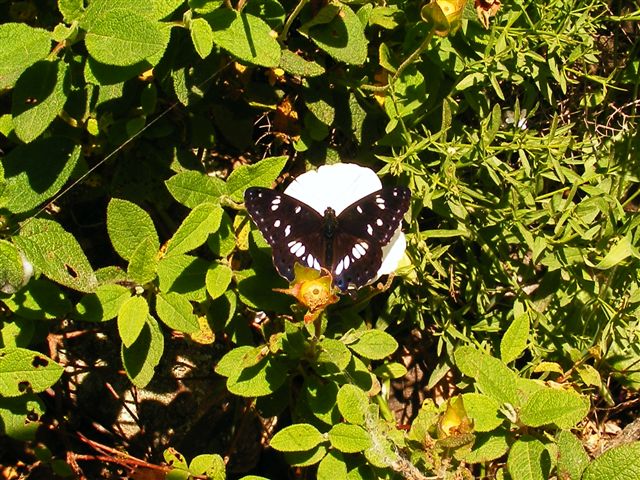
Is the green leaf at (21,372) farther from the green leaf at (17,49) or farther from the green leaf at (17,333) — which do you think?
the green leaf at (17,49)

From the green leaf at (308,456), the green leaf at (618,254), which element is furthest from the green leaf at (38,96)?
the green leaf at (618,254)

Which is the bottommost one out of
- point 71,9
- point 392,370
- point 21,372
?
point 392,370

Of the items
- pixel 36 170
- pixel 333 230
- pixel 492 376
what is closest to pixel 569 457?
pixel 492 376

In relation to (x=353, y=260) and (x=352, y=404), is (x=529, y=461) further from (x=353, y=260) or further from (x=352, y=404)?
(x=353, y=260)

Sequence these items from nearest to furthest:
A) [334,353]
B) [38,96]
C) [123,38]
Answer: [123,38]
[38,96]
[334,353]

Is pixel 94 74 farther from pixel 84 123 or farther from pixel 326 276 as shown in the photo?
pixel 326 276

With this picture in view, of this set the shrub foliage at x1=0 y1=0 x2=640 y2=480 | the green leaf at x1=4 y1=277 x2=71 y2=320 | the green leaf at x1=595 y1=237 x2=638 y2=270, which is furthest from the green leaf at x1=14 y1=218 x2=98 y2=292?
the green leaf at x1=595 y1=237 x2=638 y2=270

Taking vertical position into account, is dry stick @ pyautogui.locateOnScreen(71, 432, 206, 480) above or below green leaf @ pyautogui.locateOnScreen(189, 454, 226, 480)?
below

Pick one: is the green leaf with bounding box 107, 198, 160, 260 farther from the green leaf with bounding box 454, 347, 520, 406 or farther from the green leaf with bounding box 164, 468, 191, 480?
the green leaf with bounding box 454, 347, 520, 406
